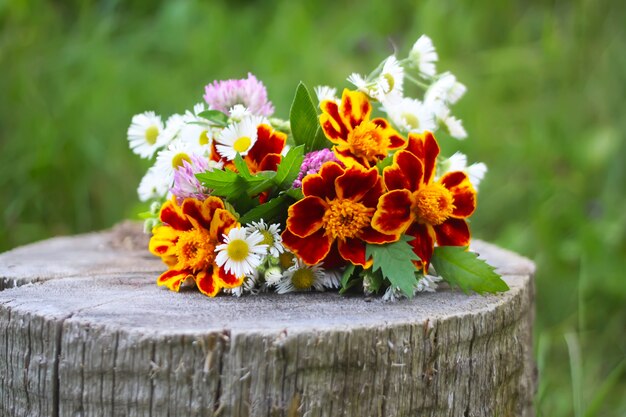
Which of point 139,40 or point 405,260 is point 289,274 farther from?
point 139,40

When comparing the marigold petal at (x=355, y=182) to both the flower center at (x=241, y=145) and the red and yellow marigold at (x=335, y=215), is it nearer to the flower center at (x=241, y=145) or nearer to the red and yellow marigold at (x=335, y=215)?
the red and yellow marigold at (x=335, y=215)

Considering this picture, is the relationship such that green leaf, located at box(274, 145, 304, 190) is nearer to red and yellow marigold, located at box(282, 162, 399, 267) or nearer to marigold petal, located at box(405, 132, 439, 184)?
red and yellow marigold, located at box(282, 162, 399, 267)

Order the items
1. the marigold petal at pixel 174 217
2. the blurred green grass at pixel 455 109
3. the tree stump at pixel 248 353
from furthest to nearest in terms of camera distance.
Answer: the blurred green grass at pixel 455 109
the marigold petal at pixel 174 217
the tree stump at pixel 248 353

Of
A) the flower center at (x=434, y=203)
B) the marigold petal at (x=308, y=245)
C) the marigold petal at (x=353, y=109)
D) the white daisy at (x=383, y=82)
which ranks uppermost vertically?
the white daisy at (x=383, y=82)

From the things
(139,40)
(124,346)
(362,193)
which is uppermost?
(139,40)

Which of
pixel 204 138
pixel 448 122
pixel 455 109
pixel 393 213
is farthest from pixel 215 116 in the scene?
pixel 455 109

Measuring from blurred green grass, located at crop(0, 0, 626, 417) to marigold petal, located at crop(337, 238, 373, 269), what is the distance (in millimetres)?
1214

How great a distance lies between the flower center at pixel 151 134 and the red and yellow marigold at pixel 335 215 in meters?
0.41

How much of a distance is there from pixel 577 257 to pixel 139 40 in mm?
2401

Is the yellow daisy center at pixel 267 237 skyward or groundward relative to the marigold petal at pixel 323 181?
groundward

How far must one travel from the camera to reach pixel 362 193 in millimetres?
1307

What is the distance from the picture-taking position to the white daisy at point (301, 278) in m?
1.33

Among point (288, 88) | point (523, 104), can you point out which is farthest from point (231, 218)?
point (523, 104)

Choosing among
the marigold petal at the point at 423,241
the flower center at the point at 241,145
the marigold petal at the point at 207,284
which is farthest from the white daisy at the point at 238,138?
the marigold petal at the point at 423,241
